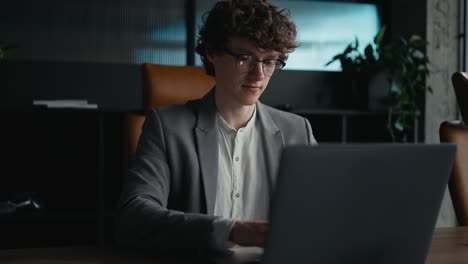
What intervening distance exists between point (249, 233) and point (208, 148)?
572 mm

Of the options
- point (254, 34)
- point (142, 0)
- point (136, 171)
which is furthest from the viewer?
point (142, 0)

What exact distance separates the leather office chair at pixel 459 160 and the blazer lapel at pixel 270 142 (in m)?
0.50

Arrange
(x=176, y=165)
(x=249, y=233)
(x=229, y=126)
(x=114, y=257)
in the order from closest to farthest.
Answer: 1. (x=249, y=233)
2. (x=114, y=257)
3. (x=176, y=165)
4. (x=229, y=126)

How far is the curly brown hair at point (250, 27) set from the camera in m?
1.55

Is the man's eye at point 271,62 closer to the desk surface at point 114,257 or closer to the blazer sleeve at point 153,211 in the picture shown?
the blazer sleeve at point 153,211

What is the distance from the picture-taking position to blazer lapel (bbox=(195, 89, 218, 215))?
1.50 m

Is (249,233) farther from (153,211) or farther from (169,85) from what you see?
(169,85)

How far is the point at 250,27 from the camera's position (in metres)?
1.56

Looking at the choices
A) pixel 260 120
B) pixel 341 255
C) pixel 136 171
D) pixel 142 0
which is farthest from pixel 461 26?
pixel 341 255

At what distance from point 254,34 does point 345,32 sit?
8.65 feet

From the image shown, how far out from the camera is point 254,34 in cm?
155

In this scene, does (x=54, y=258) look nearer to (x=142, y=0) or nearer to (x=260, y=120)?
(x=260, y=120)

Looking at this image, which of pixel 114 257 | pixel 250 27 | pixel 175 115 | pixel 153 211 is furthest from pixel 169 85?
pixel 114 257

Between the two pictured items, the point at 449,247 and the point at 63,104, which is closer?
the point at 449,247
